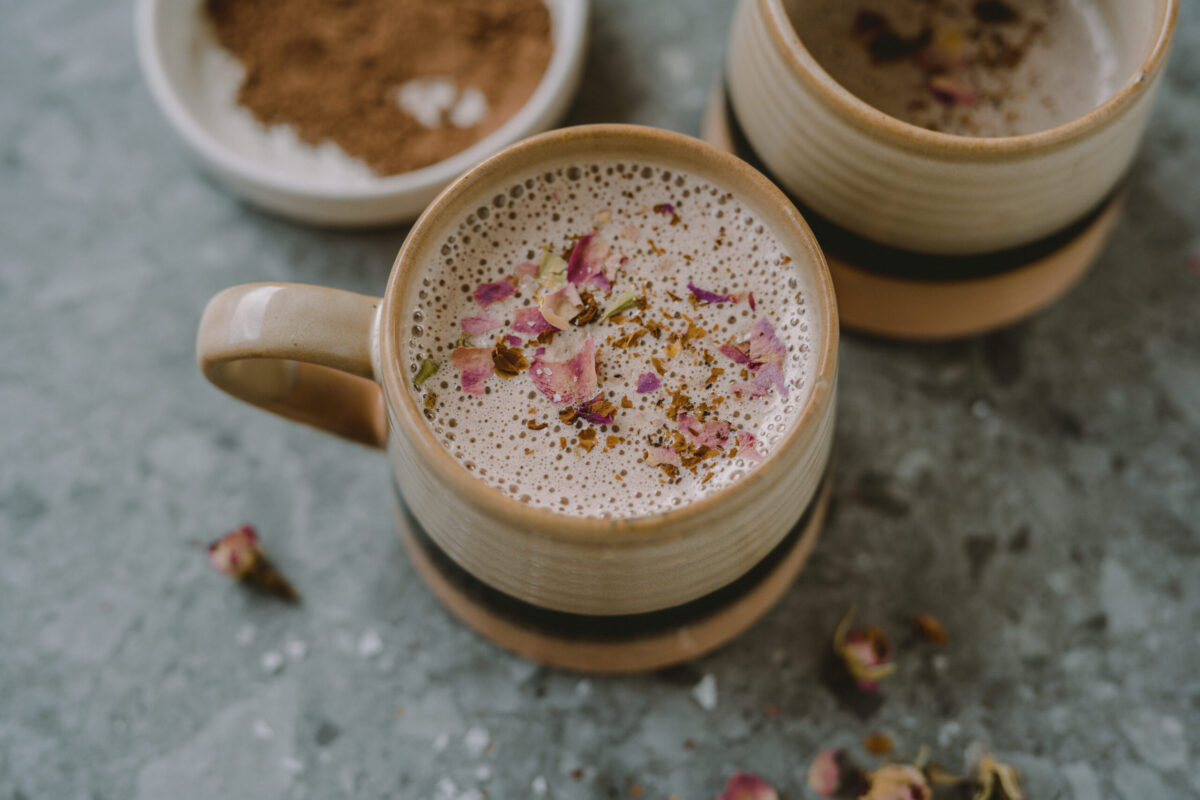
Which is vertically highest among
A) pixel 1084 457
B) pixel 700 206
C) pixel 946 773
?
pixel 700 206

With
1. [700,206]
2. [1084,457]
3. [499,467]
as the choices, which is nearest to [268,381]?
[499,467]

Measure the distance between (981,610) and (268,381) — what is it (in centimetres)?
57

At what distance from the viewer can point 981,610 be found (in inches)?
31.0

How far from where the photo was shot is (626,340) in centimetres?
60

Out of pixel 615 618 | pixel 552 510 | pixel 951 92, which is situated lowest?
pixel 615 618

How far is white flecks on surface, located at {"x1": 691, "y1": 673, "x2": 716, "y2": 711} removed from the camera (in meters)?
0.76

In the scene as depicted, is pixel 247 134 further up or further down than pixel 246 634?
further up

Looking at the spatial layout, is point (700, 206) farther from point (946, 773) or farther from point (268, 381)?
point (946, 773)

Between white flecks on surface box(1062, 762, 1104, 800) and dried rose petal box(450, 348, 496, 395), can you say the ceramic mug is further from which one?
white flecks on surface box(1062, 762, 1104, 800)

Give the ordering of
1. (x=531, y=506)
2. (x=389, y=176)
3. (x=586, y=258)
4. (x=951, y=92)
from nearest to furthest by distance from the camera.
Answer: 1. (x=531, y=506)
2. (x=586, y=258)
3. (x=951, y=92)
4. (x=389, y=176)

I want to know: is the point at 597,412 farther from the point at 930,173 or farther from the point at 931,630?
the point at 931,630

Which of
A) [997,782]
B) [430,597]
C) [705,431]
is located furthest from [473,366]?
[997,782]

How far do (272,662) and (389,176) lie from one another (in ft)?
1.38

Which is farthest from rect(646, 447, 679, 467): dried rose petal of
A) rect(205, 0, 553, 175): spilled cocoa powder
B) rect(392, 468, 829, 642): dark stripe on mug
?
rect(205, 0, 553, 175): spilled cocoa powder
